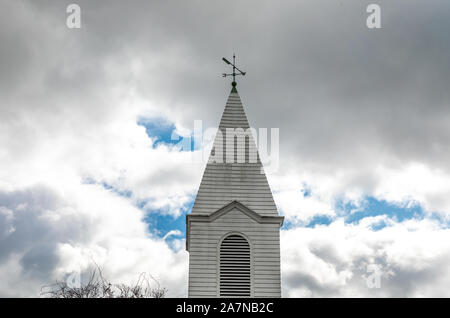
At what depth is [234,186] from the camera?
27.9 meters

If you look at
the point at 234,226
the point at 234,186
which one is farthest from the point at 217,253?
the point at 234,186

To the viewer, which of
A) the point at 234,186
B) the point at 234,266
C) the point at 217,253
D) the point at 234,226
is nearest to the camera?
the point at 234,266

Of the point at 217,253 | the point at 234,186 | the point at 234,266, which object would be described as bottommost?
the point at 234,266

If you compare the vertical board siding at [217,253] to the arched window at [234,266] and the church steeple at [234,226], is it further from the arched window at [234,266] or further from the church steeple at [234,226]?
the arched window at [234,266]

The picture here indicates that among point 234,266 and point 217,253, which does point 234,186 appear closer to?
point 217,253

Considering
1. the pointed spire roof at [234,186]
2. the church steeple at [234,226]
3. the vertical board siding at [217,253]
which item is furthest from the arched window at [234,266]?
the pointed spire roof at [234,186]

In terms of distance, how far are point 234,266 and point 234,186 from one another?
12.0ft

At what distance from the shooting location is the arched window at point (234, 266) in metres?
25.6
